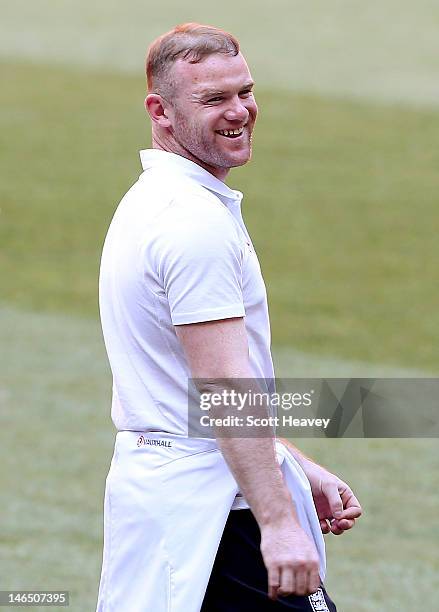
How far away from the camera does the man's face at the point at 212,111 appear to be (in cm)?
360

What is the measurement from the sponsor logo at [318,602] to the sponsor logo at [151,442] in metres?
0.51

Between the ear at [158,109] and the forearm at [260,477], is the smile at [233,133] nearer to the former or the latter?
the ear at [158,109]

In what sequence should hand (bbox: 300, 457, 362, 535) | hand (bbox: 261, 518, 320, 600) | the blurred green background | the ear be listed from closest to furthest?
hand (bbox: 261, 518, 320, 600), the ear, hand (bbox: 300, 457, 362, 535), the blurred green background

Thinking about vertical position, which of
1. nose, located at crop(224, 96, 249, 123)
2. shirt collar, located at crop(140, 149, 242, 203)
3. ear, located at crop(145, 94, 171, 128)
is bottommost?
shirt collar, located at crop(140, 149, 242, 203)

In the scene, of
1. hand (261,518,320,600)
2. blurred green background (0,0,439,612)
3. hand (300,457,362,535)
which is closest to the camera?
hand (261,518,320,600)

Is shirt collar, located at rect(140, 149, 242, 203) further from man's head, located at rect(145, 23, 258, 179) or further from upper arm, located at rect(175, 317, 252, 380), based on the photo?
Answer: upper arm, located at rect(175, 317, 252, 380)

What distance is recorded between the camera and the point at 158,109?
367cm

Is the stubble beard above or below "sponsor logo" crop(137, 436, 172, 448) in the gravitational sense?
above

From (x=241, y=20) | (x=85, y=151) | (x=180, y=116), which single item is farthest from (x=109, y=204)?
(x=180, y=116)

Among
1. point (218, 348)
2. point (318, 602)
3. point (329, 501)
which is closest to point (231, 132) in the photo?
point (218, 348)

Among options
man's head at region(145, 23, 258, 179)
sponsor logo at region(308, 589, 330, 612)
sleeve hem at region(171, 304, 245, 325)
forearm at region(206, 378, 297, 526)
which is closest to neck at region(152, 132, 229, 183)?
man's head at region(145, 23, 258, 179)

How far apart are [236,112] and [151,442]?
84 centimetres

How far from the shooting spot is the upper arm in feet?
10.8

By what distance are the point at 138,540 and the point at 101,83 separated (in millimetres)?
20787
